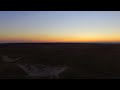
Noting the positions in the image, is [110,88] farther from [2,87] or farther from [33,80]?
[2,87]
